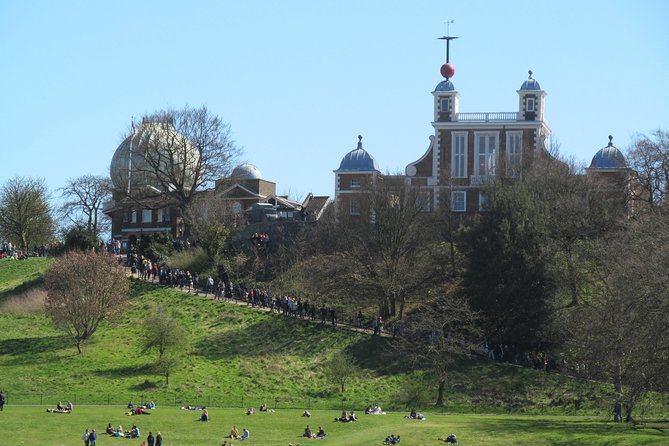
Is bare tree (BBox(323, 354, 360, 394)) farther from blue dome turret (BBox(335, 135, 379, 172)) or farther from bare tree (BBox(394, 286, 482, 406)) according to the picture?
blue dome turret (BBox(335, 135, 379, 172))

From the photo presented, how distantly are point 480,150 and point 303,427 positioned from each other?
42.4 m

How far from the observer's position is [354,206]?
91438mm

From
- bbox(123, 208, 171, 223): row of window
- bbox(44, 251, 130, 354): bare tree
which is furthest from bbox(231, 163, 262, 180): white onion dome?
bbox(44, 251, 130, 354): bare tree

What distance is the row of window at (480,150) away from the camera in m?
91.2

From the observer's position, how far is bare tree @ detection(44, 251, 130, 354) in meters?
68.8

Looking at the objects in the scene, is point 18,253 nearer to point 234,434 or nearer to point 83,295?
point 83,295

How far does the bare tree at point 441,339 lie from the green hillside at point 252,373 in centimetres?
79

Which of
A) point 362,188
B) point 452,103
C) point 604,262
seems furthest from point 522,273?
point 452,103

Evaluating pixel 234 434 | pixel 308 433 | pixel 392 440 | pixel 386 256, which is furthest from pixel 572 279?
pixel 234 434

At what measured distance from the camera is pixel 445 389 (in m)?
64.0

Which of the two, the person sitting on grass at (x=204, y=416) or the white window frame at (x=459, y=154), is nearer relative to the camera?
the person sitting on grass at (x=204, y=416)

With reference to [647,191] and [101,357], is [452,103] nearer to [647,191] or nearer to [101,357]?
[647,191]

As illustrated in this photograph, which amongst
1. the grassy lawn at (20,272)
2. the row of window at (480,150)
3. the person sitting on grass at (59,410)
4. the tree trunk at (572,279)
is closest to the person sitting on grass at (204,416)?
the person sitting on grass at (59,410)

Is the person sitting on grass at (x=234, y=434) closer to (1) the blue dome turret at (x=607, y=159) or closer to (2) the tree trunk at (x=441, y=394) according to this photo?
(2) the tree trunk at (x=441, y=394)
